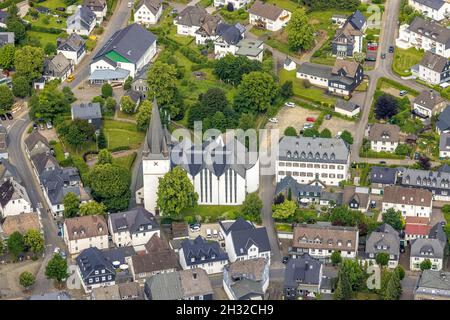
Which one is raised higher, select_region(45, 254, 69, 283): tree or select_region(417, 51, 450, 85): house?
select_region(417, 51, 450, 85): house

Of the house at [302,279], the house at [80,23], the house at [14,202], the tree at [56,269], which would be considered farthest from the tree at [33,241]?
the house at [80,23]

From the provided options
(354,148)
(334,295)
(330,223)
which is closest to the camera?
(334,295)

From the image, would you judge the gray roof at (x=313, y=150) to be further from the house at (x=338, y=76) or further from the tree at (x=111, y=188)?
the house at (x=338, y=76)

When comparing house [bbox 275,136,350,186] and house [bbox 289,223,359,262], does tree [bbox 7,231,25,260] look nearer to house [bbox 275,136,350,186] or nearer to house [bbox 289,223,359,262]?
house [bbox 289,223,359,262]

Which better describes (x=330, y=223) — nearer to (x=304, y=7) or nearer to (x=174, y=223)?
(x=174, y=223)

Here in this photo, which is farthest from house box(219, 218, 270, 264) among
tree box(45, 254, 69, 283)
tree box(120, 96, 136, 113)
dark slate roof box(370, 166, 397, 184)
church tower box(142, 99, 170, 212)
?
tree box(120, 96, 136, 113)

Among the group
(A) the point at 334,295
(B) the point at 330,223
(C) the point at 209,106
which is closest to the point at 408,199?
(B) the point at 330,223

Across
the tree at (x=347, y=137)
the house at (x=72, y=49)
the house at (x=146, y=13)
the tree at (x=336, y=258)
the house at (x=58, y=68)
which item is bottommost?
the tree at (x=336, y=258)
